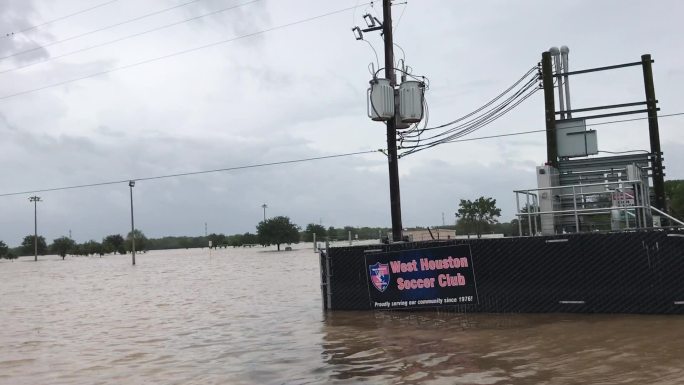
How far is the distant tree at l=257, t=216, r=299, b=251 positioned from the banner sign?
13746 centimetres

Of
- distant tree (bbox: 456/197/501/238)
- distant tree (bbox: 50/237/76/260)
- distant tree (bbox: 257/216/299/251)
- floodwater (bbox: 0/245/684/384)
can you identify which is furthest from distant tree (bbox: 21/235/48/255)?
floodwater (bbox: 0/245/684/384)

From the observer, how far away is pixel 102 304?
68.0 ft

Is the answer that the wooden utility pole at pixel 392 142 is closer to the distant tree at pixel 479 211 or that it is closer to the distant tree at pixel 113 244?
the distant tree at pixel 479 211

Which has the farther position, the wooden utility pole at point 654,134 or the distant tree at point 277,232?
the distant tree at point 277,232

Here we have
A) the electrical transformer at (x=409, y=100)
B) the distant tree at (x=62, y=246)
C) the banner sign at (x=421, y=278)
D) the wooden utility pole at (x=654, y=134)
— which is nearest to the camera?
the banner sign at (x=421, y=278)

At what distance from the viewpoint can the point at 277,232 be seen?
151 meters

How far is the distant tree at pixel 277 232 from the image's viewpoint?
150 m

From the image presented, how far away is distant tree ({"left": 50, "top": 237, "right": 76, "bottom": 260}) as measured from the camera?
5497 inches

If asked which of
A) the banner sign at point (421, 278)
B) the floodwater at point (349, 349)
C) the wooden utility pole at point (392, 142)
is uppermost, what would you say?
the wooden utility pole at point (392, 142)

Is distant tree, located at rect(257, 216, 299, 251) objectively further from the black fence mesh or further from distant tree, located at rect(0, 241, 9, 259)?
the black fence mesh

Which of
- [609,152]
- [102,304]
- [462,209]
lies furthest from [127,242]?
[609,152]

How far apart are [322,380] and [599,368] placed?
366 cm

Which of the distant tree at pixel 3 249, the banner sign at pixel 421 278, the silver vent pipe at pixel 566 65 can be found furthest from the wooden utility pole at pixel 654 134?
the distant tree at pixel 3 249

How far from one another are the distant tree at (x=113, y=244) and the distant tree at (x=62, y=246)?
28.1ft
